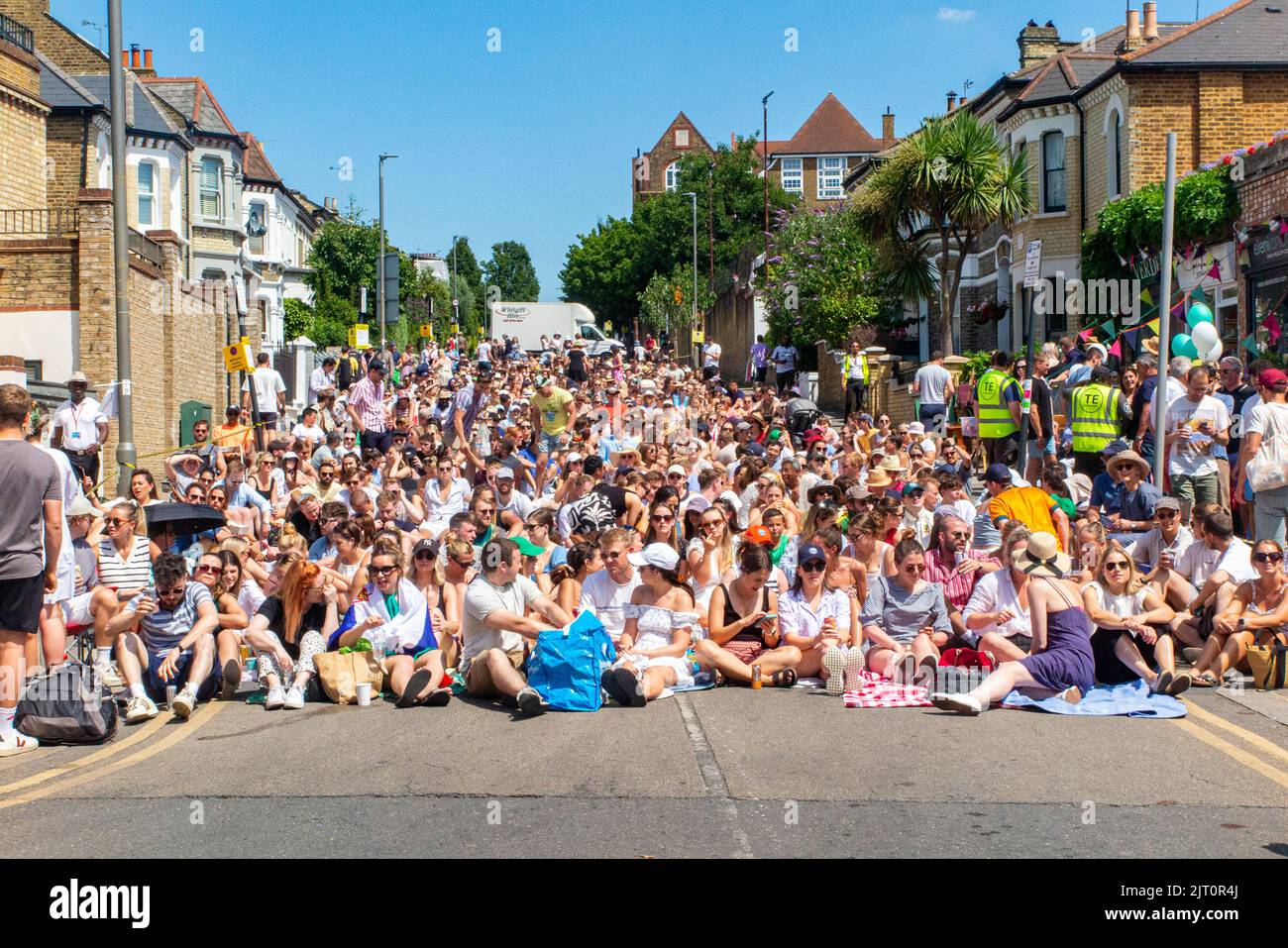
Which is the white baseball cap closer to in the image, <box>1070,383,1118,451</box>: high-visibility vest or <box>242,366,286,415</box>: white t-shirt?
<box>1070,383,1118,451</box>: high-visibility vest

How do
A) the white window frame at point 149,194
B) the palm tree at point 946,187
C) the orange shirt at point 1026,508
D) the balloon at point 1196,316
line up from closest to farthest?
1. the orange shirt at point 1026,508
2. the balloon at point 1196,316
3. the palm tree at point 946,187
4. the white window frame at point 149,194

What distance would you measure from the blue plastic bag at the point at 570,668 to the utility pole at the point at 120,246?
24.9 ft

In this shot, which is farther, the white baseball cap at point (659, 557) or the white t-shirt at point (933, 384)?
the white t-shirt at point (933, 384)

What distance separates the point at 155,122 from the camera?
133ft

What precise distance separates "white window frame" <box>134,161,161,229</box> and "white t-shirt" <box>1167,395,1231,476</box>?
3367cm

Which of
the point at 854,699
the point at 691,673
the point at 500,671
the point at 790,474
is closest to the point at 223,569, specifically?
the point at 500,671

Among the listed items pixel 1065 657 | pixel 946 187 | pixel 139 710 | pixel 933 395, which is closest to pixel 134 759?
pixel 139 710

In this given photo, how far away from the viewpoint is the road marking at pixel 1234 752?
23.9 ft

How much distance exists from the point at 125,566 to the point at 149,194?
33147 mm

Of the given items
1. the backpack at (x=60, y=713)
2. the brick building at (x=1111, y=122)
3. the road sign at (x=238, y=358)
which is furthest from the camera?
the brick building at (x=1111, y=122)

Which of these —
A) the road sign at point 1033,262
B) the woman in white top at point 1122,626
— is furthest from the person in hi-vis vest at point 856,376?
the woman in white top at point 1122,626

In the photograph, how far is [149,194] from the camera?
1593 inches

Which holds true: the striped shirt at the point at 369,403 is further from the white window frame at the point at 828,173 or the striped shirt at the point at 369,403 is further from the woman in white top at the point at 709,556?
the white window frame at the point at 828,173

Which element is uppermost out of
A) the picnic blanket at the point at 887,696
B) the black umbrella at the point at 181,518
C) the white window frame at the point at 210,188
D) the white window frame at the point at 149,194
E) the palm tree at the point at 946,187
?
the white window frame at the point at 210,188
